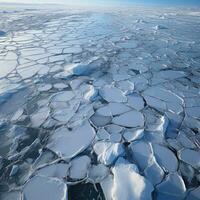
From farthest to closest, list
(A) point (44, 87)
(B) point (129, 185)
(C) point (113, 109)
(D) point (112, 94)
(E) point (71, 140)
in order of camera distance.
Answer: (A) point (44, 87), (D) point (112, 94), (C) point (113, 109), (E) point (71, 140), (B) point (129, 185)

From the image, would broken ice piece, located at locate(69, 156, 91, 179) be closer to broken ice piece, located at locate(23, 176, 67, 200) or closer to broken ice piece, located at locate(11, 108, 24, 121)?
broken ice piece, located at locate(23, 176, 67, 200)

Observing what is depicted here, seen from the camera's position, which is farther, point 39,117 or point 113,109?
point 113,109

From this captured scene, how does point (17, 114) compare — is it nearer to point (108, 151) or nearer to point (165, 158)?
point (108, 151)

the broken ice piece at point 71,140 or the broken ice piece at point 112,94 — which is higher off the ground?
the broken ice piece at point 71,140

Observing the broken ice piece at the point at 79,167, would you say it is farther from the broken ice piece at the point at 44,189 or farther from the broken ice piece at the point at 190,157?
the broken ice piece at the point at 190,157

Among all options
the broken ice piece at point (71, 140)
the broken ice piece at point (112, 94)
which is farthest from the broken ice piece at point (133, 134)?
the broken ice piece at point (112, 94)

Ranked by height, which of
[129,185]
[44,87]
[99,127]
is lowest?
[44,87]

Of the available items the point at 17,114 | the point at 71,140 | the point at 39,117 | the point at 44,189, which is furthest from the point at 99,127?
the point at 17,114

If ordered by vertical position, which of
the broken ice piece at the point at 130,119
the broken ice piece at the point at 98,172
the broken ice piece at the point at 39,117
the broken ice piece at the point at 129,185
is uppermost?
the broken ice piece at the point at 129,185

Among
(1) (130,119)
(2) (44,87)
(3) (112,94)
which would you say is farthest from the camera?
(2) (44,87)

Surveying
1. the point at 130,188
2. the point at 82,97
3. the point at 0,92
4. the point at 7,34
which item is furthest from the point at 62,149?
the point at 7,34
